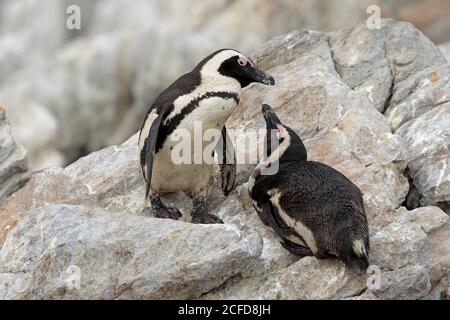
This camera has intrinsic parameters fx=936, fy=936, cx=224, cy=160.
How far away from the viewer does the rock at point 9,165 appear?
7.18 m

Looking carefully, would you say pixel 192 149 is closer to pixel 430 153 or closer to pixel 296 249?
pixel 296 249

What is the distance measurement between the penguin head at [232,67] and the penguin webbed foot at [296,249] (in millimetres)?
1370

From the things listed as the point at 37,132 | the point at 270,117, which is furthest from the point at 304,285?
the point at 37,132

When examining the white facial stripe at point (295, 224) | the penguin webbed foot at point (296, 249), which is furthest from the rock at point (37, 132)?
the penguin webbed foot at point (296, 249)

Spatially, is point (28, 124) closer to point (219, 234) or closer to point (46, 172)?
point (46, 172)

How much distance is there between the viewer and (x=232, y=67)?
6668 mm

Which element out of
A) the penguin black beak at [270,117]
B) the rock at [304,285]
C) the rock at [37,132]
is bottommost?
the rock at [37,132]

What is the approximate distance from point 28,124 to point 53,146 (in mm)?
729

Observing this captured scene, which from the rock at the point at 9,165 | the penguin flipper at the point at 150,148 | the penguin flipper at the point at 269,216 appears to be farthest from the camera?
the rock at the point at 9,165

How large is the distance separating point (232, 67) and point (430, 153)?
5.37 feet

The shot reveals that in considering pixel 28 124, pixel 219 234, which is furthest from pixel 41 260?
pixel 28 124

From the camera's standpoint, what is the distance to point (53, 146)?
15312mm

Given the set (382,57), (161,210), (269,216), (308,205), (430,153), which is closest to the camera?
(308,205)

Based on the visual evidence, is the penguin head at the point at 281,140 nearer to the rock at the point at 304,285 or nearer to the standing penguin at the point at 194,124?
the standing penguin at the point at 194,124
